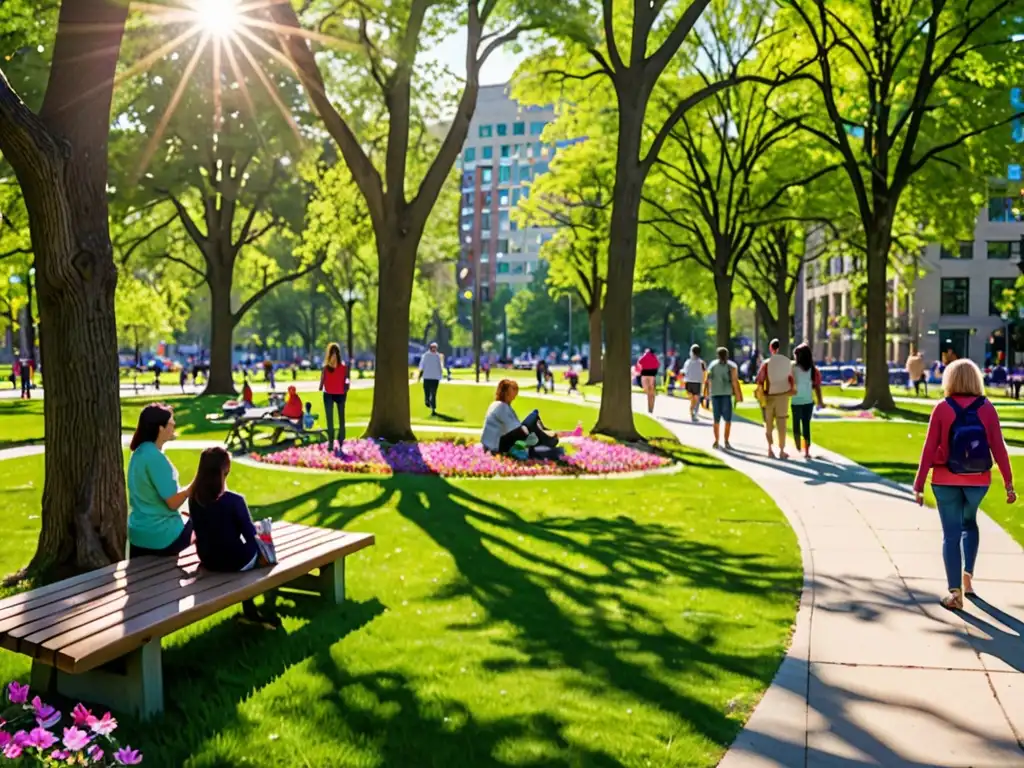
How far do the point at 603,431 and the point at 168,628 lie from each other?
43.0 ft

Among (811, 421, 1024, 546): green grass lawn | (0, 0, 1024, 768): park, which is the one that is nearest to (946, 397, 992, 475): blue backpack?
(0, 0, 1024, 768): park

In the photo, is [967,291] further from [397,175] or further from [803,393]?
[397,175]

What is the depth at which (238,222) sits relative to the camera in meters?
40.8

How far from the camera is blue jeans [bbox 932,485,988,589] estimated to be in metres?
6.38

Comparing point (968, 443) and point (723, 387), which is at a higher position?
point (968, 443)

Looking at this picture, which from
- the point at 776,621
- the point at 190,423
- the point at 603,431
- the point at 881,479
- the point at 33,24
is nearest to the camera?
the point at 776,621

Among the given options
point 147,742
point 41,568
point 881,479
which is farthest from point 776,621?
point 881,479

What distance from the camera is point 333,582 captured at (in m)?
6.34

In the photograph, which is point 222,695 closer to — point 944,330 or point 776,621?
point 776,621

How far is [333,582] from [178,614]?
6.51 feet

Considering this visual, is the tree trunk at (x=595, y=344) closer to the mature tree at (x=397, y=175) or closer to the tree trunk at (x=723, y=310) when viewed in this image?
the tree trunk at (x=723, y=310)

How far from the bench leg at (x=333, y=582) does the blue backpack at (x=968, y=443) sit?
4.55 metres

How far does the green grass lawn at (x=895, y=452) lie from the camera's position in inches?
400

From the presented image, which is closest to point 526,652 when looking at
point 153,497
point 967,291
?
point 153,497
